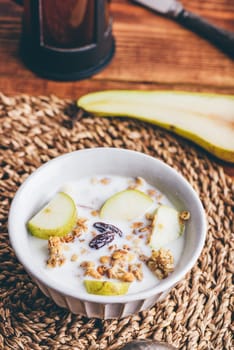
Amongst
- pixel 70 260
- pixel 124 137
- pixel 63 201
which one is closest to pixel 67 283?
pixel 70 260

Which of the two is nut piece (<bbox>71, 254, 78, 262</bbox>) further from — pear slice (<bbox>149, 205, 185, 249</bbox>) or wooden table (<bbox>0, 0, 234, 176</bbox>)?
wooden table (<bbox>0, 0, 234, 176</bbox>)

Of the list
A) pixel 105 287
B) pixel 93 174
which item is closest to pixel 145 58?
pixel 93 174

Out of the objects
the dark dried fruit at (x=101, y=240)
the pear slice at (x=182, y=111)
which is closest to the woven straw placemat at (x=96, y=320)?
the pear slice at (x=182, y=111)

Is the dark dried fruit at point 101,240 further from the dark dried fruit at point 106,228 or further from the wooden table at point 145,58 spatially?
the wooden table at point 145,58

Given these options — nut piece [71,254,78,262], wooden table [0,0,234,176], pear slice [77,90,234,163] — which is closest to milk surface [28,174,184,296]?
nut piece [71,254,78,262]

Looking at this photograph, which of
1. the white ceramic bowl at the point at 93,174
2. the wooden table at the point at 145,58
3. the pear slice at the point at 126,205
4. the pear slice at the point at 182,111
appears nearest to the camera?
the white ceramic bowl at the point at 93,174

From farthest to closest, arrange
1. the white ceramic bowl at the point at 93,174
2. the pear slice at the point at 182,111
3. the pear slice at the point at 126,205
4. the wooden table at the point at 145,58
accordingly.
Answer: the wooden table at the point at 145,58 → the pear slice at the point at 182,111 → the pear slice at the point at 126,205 → the white ceramic bowl at the point at 93,174

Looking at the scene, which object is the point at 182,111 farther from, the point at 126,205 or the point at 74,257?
the point at 74,257
